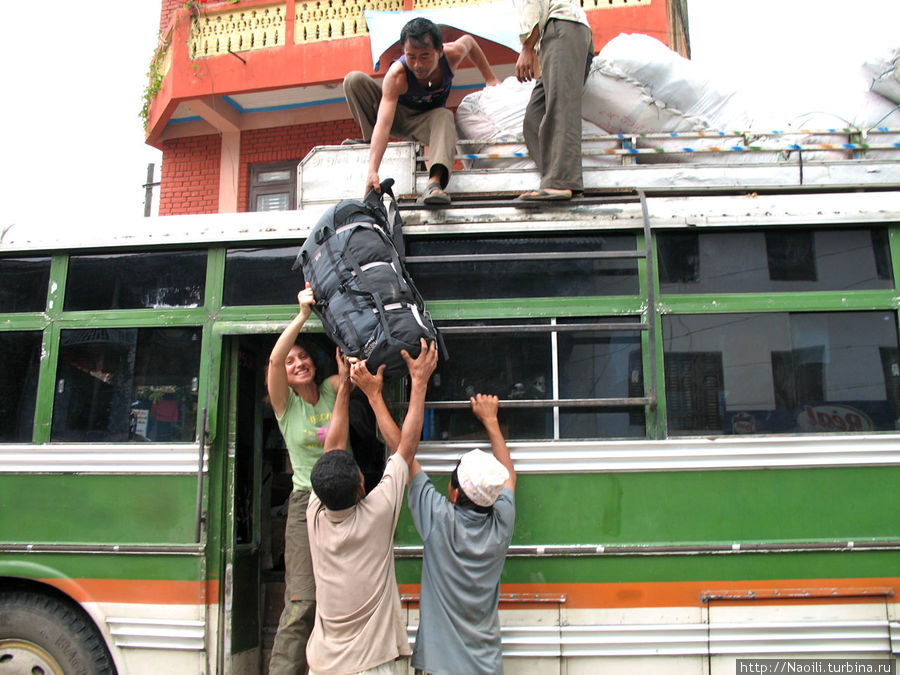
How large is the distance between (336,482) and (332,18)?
8588 mm

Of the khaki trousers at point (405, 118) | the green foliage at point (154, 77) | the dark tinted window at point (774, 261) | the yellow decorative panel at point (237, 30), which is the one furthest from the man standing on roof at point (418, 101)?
the green foliage at point (154, 77)

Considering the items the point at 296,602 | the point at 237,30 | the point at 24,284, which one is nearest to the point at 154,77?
the point at 237,30

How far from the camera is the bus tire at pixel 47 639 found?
3.58 metres

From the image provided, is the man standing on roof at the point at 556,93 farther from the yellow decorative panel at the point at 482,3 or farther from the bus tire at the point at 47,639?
the yellow decorative panel at the point at 482,3

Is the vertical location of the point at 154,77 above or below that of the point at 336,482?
above

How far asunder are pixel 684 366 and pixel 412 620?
Answer: 1.77 m

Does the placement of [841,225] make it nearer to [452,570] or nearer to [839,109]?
[839,109]

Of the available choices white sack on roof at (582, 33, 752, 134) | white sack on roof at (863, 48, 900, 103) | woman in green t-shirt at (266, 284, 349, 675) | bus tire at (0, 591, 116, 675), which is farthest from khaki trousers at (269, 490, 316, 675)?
white sack on roof at (863, 48, 900, 103)

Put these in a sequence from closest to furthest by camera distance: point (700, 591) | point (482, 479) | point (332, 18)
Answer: point (482, 479)
point (700, 591)
point (332, 18)

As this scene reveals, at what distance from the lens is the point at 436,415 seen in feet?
11.3

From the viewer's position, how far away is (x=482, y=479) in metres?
2.71

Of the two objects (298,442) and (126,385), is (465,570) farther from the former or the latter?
(126,385)

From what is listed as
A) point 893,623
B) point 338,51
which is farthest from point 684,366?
point 338,51

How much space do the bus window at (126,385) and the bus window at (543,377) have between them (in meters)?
1.31
